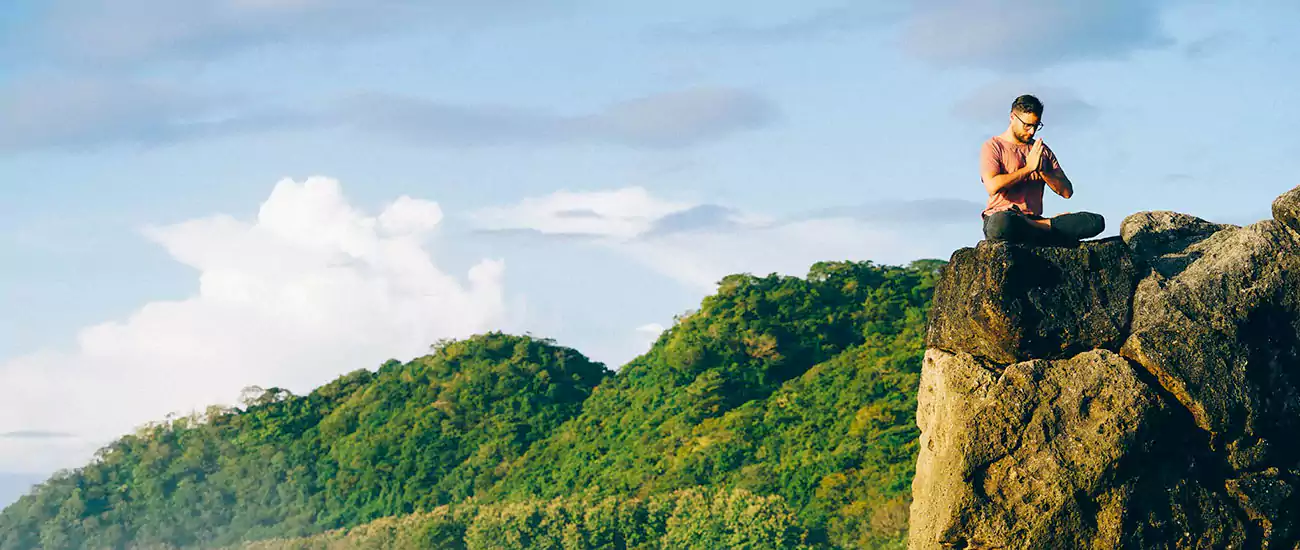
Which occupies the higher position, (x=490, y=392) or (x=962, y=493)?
(x=490, y=392)

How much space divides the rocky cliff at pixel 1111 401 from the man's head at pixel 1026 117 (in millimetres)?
803

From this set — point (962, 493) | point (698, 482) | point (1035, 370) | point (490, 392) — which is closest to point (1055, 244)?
point (1035, 370)

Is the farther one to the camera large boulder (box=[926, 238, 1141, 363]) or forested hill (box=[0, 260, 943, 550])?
forested hill (box=[0, 260, 943, 550])

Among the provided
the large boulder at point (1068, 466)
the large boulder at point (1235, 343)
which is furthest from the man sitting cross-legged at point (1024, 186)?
the large boulder at point (1068, 466)

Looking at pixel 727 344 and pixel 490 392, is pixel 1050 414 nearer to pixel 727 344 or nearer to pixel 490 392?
pixel 727 344

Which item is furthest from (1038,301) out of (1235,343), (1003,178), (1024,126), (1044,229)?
(1024,126)

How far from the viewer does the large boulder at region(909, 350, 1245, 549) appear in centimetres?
781

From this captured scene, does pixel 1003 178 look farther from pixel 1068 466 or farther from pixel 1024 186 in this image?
pixel 1068 466

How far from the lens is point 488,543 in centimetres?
2512

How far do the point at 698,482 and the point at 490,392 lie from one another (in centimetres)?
857

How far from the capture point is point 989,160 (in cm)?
875

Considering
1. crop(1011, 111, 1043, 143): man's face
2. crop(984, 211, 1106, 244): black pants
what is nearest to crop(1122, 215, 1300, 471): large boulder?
crop(984, 211, 1106, 244): black pants

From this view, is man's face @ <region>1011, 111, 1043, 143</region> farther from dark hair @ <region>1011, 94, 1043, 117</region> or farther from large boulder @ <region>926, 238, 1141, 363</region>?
large boulder @ <region>926, 238, 1141, 363</region>

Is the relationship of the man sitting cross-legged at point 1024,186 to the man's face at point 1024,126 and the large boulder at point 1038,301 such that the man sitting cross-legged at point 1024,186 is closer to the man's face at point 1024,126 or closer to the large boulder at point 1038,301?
the man's face at point 1024,126
